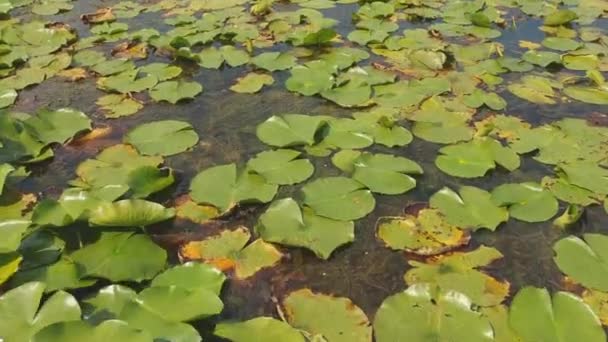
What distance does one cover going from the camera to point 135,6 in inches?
199

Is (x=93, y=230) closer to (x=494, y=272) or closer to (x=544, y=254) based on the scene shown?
(x=494, y=272)

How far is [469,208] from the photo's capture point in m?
2.58

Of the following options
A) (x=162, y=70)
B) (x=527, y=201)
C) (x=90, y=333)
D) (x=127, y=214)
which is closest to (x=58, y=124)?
(x=162, y=70)

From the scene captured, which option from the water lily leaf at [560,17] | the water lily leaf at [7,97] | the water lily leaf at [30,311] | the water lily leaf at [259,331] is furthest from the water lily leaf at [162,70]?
the water lily leaf at [560,17]

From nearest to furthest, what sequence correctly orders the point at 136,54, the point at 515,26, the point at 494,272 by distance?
the point at 494,272
the point at 136,54
the point at 515,26

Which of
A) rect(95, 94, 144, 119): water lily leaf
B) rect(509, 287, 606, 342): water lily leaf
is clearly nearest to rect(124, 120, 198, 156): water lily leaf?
rect(95, 94, 144, 119): water lily leaf

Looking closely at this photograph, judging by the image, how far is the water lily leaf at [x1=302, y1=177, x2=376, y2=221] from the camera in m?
2.55

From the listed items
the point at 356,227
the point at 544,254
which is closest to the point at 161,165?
the point at 356,227

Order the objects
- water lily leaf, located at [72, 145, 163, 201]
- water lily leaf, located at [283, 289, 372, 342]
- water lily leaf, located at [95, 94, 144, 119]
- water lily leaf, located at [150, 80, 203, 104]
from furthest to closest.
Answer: water lily leaf, located at [150, 80, 203, 104], water lily leaf, located at [95, 94, 144, 119], water lily leaf, located at [72, 145, 163, 201], water lily leaf, located at [283, 289, 372, 342]

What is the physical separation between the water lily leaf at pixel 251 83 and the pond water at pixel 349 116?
0.15 ft

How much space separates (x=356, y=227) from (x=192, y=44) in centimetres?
232

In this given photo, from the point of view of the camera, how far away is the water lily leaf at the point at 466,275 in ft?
7.15

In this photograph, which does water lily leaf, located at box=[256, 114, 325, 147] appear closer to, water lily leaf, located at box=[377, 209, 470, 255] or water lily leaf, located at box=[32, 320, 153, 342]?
water lily leaf, located at box=[377, 209, 470, 255]

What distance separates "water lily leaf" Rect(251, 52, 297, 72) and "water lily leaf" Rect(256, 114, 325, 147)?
78cm
